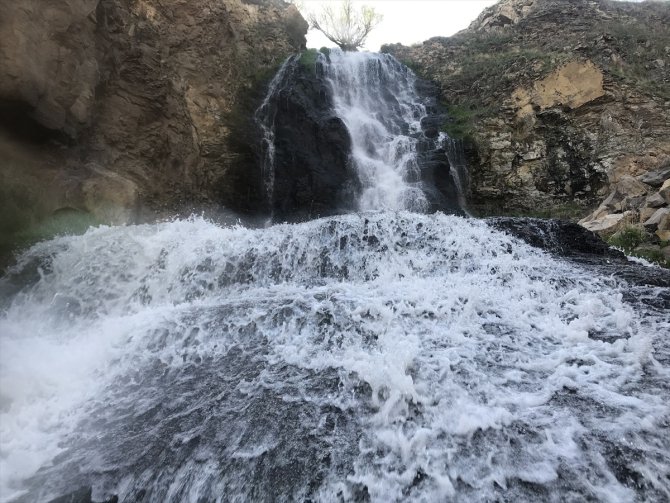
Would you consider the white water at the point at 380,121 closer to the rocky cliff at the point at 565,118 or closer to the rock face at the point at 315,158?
the rock face at the point at 315,158

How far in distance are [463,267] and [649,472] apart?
453 cm

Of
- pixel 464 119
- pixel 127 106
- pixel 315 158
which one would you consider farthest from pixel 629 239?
pixel 127 106

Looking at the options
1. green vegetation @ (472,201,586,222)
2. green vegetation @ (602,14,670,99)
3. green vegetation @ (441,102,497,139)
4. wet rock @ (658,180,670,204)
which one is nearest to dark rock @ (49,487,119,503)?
wet rock @ (658,180,670,204)

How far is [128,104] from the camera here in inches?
448

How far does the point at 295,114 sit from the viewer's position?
1470cm

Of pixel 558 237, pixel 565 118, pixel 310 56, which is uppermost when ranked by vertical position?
pixel 310 56

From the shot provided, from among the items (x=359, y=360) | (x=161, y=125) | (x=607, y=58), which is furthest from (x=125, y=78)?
(x=607, y=58)

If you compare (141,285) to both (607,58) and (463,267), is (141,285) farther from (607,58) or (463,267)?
(607,58)

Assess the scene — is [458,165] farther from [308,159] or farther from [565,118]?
[308,159]

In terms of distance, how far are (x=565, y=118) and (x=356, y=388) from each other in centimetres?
1388

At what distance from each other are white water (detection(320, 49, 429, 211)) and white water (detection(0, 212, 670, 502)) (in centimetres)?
622

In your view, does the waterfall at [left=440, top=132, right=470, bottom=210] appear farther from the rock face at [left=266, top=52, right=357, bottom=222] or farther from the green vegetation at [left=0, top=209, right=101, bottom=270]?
the green vegetation at [left=0, top=209, right=101, bottom=270]

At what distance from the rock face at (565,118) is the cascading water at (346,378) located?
7.43 m

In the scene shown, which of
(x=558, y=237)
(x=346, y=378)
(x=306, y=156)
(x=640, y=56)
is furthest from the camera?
(x=640, y=56)
